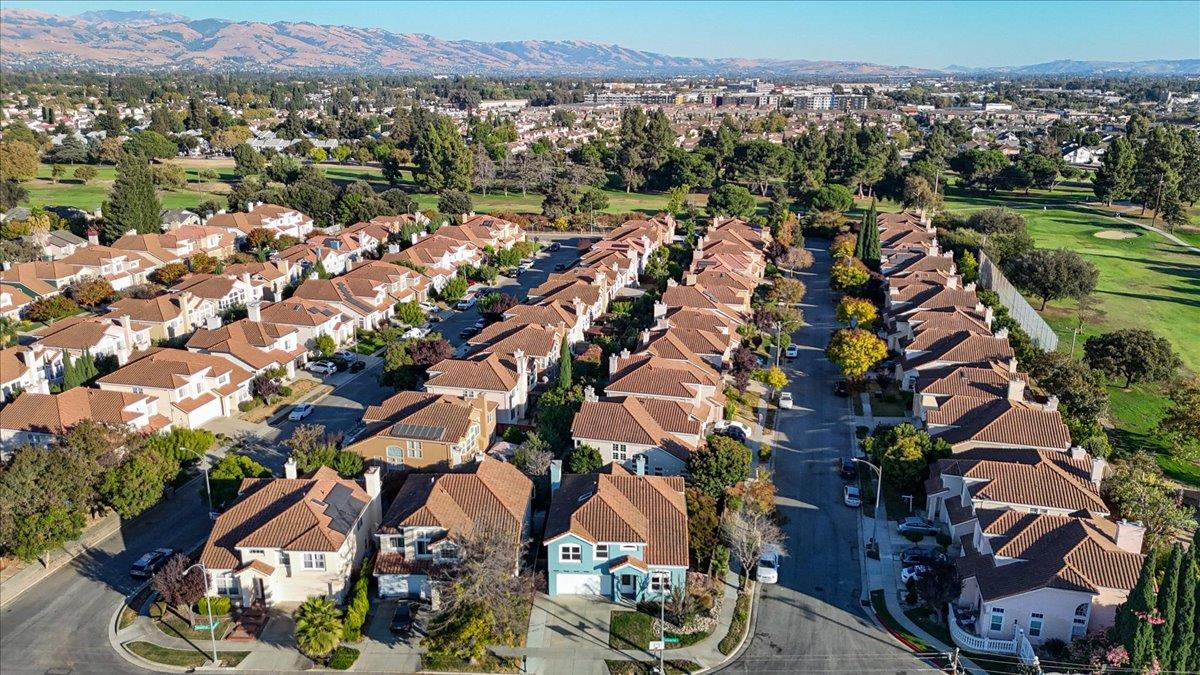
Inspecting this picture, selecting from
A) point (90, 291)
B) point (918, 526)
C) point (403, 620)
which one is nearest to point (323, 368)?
point (90, 291)

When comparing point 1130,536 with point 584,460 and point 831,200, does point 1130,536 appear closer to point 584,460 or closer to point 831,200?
point 584,460

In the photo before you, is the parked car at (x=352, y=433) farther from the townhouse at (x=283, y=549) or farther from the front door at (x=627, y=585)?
the front door at (x=627, y=585)

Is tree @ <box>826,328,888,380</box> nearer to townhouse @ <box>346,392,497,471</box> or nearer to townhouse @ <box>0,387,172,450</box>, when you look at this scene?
townhouse @ <box>346,392,497,471</box>

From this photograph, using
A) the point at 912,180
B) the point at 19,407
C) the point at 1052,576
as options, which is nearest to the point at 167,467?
the point at 19,407

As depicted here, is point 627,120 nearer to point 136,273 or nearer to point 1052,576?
point 136,273

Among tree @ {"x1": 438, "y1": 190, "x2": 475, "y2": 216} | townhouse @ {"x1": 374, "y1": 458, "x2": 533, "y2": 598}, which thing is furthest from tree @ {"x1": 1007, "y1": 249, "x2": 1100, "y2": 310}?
tree @ {"x1": 438, "y1": 190, "x2": 475, "y2": 216}
